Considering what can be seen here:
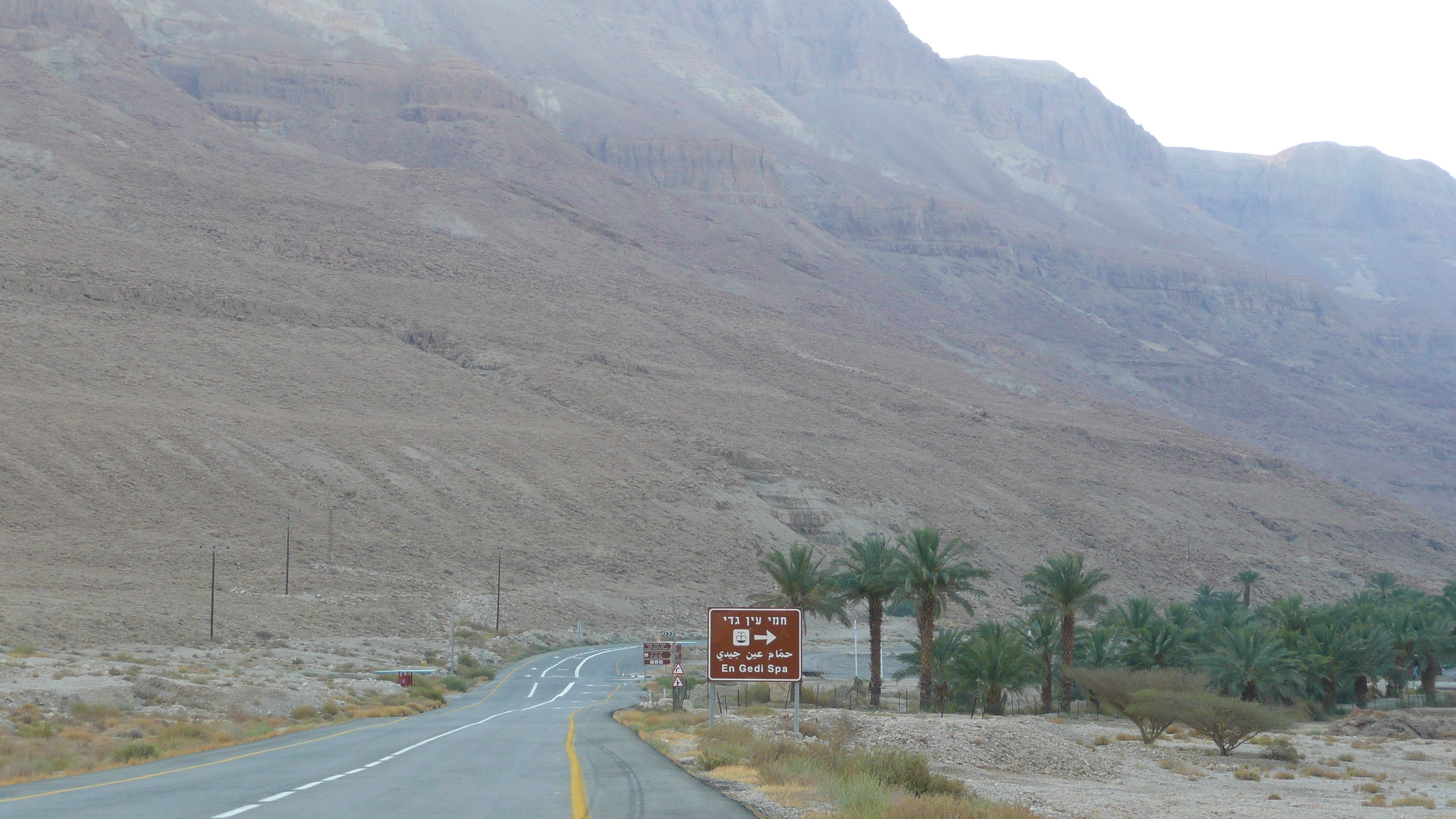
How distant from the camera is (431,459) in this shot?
84.4m

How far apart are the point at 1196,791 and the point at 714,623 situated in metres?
11.2

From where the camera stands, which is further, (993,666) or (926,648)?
(993,666)

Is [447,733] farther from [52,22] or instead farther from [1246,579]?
[52,22]

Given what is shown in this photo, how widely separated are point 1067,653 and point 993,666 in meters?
3.10

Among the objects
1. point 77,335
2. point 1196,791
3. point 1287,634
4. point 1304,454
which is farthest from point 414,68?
point 1196,791

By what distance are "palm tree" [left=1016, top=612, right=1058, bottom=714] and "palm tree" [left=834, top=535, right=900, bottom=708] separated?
6108mm

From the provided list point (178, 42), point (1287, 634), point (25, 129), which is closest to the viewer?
point (1287, 634)

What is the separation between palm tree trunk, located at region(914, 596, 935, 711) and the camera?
4075cm

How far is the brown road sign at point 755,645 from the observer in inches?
758

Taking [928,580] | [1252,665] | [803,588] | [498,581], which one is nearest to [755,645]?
[928,580]

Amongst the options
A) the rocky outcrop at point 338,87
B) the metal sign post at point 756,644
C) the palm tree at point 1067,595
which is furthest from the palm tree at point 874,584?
the rocky outcrop at point 338,87

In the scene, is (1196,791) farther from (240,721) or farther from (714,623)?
(240,721)

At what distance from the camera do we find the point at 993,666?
1665 inches

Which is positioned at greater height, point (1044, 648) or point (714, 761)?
point (714, 761)
